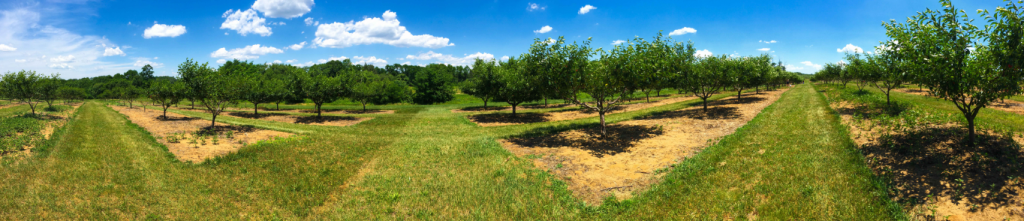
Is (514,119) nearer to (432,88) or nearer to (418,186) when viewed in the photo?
(418,186)

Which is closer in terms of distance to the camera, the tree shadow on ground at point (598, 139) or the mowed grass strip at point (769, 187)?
the mowed grass strip at point (769, 187)

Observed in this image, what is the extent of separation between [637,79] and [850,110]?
57.8 feet

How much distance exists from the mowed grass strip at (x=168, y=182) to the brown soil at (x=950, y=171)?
14.8 meters

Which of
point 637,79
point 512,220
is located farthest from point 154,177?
point 637,79

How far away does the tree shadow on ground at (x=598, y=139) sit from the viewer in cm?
1573

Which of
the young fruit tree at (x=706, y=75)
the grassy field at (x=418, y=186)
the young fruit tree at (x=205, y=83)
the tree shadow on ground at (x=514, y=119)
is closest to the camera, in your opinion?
the grassy field at (x=418, y=186)

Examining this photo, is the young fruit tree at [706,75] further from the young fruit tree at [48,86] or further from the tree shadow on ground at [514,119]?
the young fruit tree at [48,86]

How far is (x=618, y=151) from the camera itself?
14.9 metres

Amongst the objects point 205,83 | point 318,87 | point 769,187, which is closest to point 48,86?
point 318,87

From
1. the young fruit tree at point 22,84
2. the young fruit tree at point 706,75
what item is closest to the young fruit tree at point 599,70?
the young fruit tree at point 706,75

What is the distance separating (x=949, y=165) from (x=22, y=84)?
222 ft

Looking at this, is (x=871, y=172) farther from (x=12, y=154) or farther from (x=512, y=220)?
(x=12, y=154)

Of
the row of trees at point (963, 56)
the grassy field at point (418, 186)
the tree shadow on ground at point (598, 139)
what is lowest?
the grassy field at point (418, 186)

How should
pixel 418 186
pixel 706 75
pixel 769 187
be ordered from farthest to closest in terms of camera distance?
pixel 706 75, pixel 418 186, pixel 769 187
